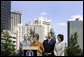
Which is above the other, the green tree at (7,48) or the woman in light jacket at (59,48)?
the woman in light jacket at (59,48)

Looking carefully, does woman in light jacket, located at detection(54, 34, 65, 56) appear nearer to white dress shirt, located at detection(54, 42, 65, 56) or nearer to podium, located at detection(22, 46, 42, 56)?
white dress shirt, located at detection(54, 42, 65, 56)

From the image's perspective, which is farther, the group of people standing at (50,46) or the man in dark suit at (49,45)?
the man in dark suit at (49,45)

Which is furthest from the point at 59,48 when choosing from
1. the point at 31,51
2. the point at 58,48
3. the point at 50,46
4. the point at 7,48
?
the point at 7,48

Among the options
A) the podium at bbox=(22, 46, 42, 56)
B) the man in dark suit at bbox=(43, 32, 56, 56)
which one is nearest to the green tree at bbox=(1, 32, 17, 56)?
the man in dark suit at bbox=(43, 32, 56, 56)

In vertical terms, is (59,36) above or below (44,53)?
above

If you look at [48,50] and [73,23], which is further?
[73,23]

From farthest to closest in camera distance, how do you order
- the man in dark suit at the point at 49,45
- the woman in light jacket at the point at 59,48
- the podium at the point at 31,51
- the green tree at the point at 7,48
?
1. the green tree at the point at 7,48
2. the man in dark suit at the point at 49,45
3. the woman in light jacket at the point at 59,48
4. the podium at the point at 31,51

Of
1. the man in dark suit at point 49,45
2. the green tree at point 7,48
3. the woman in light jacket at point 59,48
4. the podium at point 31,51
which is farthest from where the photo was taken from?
the green tree at point 7,48

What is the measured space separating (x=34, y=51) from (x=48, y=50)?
0.93 m

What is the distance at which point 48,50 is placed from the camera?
7.96m

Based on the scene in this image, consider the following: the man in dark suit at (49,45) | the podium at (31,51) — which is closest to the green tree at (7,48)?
the man in dark suit at (49,45)

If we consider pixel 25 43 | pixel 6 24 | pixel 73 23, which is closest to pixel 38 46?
pixel 25 43

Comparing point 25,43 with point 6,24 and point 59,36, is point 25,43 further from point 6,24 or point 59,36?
point 6,24

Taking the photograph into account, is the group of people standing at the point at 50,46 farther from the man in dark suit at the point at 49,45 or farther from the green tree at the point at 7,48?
the green tree at the point at 7,48
